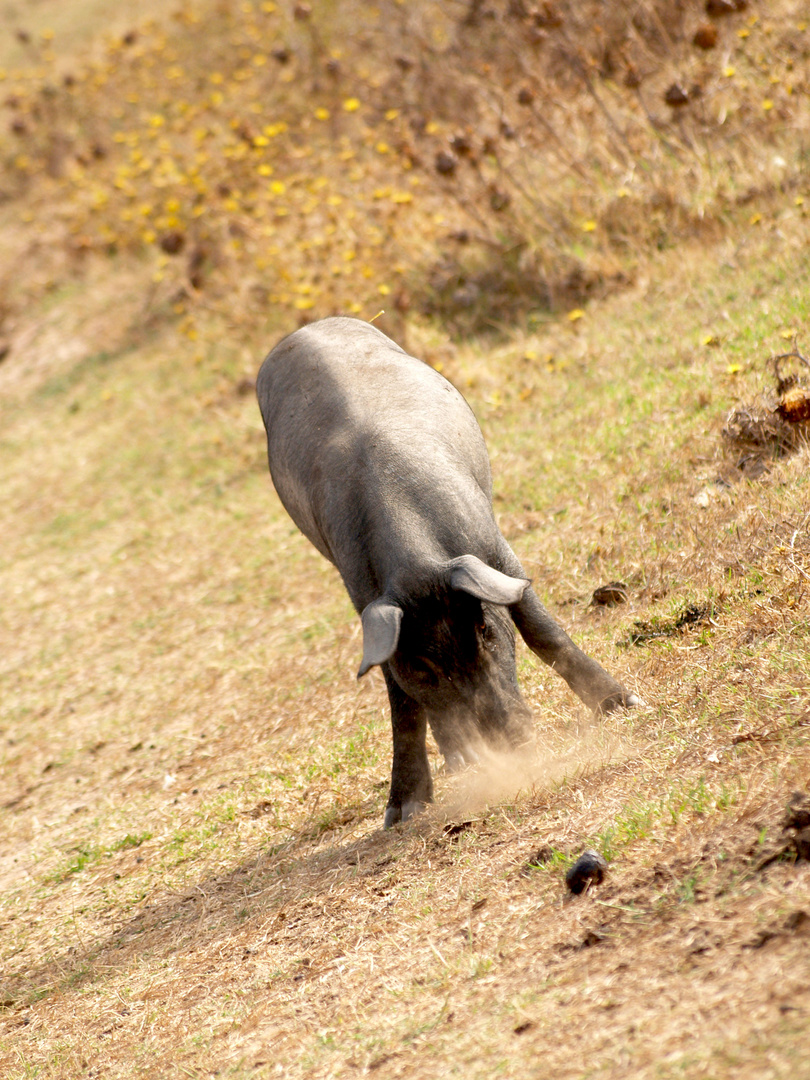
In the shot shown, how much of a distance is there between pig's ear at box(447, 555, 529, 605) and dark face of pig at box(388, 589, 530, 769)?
0.12 m

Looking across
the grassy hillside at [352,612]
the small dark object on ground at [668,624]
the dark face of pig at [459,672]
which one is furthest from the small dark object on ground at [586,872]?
the small dark object on ground at [668,624]

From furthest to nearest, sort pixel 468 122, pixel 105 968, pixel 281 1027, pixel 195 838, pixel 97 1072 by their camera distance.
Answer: pixel 468 122, pixel 195 838, pixel 105 968, pixel 97 1072, pixel 281 1027

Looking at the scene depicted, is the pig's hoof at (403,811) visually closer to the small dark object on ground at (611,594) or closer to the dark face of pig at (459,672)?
the dark face of pig at (459,672)

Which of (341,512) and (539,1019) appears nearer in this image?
(539,1019)

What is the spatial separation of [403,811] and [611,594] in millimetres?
1698

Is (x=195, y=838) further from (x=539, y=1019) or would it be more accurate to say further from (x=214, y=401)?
(x=214, y=401)

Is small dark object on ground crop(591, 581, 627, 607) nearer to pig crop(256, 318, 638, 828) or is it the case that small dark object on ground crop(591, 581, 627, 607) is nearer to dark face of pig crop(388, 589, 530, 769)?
pig crop(256, 318, 638, 828)

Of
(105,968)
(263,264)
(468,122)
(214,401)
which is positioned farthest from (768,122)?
(105,968)

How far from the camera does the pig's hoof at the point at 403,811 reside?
4543 mm

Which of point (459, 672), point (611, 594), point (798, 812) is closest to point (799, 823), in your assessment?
point (798, 812)

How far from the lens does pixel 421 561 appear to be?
418 cm

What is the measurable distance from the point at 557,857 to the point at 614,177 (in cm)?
734

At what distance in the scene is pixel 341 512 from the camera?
464 centimetres

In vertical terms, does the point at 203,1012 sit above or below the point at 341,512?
below
